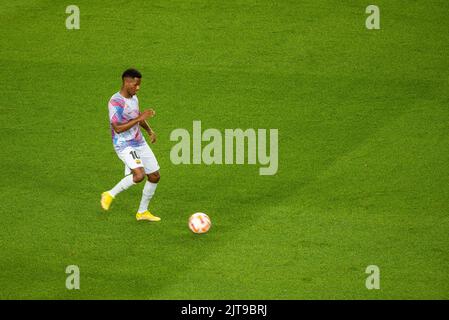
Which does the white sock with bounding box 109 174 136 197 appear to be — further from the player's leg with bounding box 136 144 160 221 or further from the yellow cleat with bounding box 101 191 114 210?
the player's leg with bounding box 136 144 160 221

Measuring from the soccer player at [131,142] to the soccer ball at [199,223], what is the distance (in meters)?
0.73

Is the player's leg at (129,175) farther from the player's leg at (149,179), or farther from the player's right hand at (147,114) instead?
the player's right hand at (147,114)

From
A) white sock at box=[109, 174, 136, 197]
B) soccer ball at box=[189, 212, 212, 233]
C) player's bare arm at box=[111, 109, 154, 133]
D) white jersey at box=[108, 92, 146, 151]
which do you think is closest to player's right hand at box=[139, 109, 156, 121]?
player's bare arm at box=[111, 109, 154, 133]

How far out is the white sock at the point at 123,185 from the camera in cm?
1419

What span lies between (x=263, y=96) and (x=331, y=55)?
2.06 metres

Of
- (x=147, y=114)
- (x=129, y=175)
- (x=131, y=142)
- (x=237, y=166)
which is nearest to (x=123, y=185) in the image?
(x=129, y=175)

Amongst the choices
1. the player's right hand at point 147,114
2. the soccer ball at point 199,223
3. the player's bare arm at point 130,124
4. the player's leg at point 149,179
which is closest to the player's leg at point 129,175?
the player's leg at point 149,179

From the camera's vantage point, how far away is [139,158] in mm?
14141

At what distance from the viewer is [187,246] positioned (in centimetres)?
1346

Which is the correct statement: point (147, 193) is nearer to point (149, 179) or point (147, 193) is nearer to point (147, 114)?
point (149, 179)

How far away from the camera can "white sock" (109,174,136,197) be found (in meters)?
14.2

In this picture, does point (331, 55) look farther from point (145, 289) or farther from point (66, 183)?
point (145, 289)

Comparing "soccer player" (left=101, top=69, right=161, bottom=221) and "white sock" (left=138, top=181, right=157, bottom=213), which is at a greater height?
"soccer player" (left=101, top=69, right=161, bottom=221)

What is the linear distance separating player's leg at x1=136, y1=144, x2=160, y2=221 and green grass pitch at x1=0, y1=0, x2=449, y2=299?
0.20m
